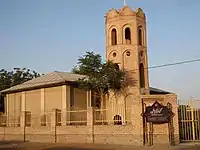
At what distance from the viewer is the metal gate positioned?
22.2m

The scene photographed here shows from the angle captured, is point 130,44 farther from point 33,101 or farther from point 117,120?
point 117,120

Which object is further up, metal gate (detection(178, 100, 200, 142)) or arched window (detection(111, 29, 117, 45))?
arched window (detection(111, 29, 117, 45))

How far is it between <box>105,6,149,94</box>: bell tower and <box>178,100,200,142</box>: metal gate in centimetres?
1264

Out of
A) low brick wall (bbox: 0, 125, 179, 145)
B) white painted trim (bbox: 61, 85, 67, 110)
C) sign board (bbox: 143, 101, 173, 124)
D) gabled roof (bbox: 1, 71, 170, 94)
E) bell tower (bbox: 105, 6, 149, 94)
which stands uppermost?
bell tower (bbox: 105, 6, 149, 94)

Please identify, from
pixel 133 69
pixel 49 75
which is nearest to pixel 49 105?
pixel 49 75

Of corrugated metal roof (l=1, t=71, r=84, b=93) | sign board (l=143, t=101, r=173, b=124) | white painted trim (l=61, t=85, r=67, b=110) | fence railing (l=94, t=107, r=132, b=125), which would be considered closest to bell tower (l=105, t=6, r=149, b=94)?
corrugated metal roof (l=1, t=71, r=84, b=93)

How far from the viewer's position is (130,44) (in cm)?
3578

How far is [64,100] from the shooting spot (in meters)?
33.0

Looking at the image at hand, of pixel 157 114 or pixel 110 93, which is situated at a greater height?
pixel 110 93

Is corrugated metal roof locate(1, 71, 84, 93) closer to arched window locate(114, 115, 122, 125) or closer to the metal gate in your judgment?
arched window locate(114, 115, 122, 125)

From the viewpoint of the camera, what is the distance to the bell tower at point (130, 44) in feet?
117

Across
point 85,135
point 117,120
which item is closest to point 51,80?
point 85,135

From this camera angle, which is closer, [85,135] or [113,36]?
[85,135]

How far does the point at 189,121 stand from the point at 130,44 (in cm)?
1512
